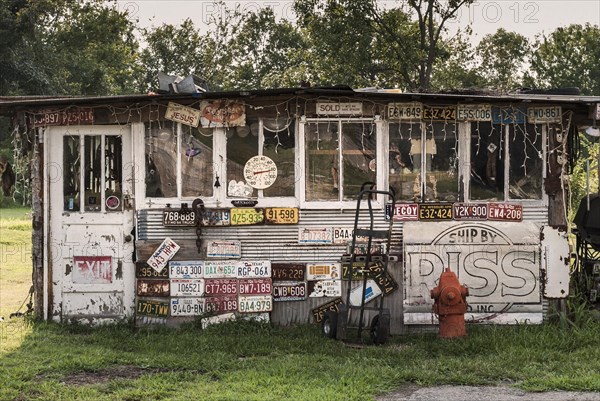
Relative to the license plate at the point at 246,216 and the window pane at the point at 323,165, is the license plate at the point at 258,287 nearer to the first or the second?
the license plate at the point at 246,216

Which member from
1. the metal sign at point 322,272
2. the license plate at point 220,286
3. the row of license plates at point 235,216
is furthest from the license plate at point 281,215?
the license plate at point 220,286

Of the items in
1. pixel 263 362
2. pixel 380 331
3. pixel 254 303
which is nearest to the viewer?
pixel 263 362

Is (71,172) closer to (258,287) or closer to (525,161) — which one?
(258,287)

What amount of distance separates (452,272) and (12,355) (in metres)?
4.82

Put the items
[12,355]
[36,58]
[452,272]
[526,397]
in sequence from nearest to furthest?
[526,397] < [12,355] < [452,272] < [36,58]

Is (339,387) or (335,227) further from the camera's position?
(335,227)

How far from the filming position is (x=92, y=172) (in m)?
11.0

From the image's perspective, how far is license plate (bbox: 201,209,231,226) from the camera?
10.7 metres

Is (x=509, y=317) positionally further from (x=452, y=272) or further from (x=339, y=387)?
(x=339, y=387)

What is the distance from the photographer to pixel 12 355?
9.31 meters

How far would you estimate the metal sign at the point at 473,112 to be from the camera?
10617 millimetres

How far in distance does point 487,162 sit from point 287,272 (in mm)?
2713

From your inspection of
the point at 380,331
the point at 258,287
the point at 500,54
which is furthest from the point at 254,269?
the point at 500,54

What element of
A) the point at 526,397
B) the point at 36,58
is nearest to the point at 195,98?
the point at 526,397
